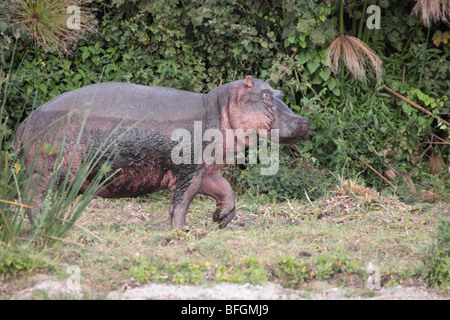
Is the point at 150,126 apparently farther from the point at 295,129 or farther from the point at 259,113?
the point at 295,129

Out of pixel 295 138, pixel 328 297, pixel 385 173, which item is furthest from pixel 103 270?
pixel 385 173

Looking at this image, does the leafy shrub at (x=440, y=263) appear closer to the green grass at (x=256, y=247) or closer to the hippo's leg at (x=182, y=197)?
the green grass at (x=256, y=247)

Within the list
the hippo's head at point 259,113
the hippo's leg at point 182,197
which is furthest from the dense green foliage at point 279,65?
the hippo's leg at point 182,197

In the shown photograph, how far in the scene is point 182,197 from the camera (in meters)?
5.48

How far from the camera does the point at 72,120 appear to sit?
5.18 meters

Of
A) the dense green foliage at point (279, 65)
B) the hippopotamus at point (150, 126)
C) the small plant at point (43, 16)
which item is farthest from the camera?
the dense green foliage at point (279, 65)

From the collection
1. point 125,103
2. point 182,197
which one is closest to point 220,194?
point 182,197

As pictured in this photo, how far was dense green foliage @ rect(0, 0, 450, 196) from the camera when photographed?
316 inches

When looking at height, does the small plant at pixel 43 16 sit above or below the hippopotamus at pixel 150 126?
above

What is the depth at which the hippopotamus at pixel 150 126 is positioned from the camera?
5.16 metres

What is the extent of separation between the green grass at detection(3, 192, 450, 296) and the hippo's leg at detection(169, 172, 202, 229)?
186 mm

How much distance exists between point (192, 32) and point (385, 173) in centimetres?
313
